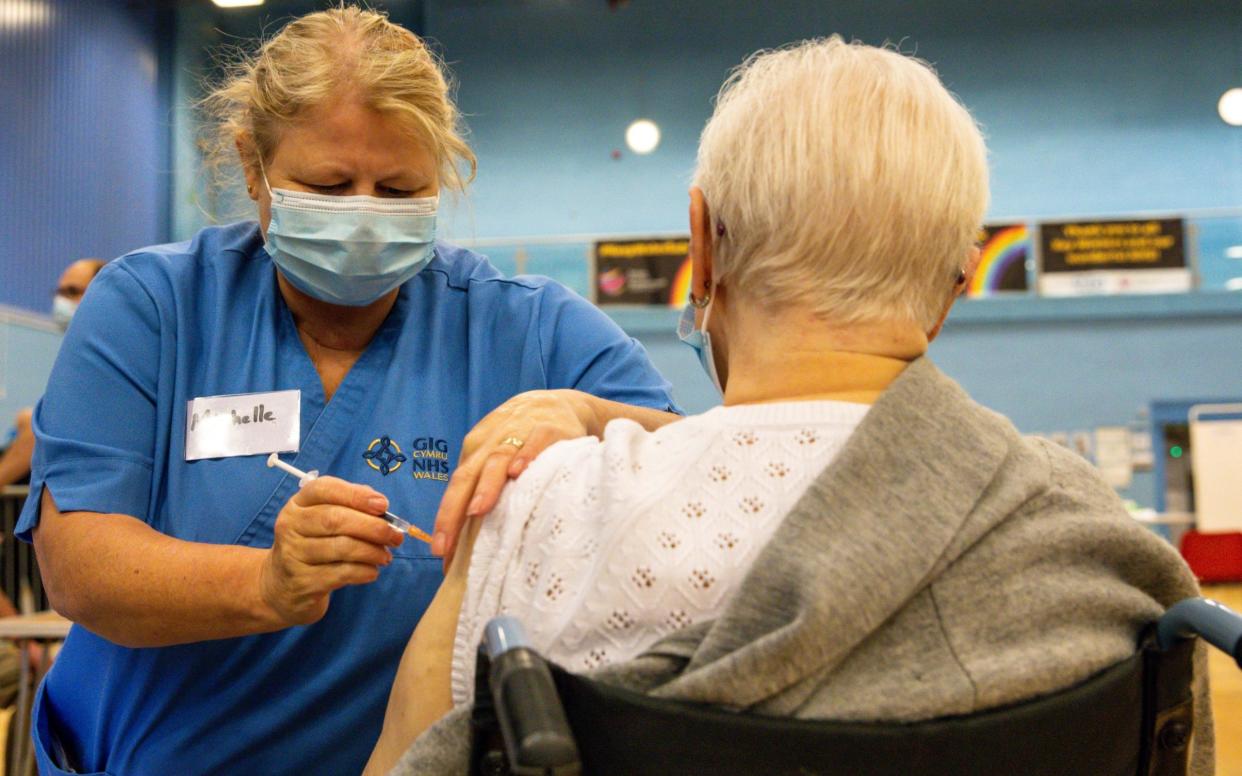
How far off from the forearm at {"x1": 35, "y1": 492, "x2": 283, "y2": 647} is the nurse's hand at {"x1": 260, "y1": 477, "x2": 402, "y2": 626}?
55 mm

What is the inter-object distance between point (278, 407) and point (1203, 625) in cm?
97

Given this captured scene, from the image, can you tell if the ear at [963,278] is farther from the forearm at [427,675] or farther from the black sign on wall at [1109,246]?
the black sign on wall at [1109,246]

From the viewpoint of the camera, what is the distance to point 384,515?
1.08 m

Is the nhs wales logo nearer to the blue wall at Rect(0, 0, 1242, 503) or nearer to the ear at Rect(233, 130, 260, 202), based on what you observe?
the ear at Rect(233, 130, 260, 202)

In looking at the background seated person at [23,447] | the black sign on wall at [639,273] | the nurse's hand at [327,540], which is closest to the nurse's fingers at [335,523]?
the nurse's hand at [327,540]

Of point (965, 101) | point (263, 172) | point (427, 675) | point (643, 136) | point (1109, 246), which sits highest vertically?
point (965, 101)

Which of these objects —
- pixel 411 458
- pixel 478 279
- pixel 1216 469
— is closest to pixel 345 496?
pixel 411 458

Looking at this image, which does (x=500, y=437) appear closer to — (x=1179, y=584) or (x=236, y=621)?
(x=236, y=621)

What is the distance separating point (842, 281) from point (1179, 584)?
33 cm

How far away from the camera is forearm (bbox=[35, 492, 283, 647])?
107 centimetres

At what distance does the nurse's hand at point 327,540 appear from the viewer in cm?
101

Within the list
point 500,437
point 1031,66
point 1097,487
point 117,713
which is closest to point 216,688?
point 117,713

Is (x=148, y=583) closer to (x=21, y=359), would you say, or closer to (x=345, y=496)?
(x=345, y=496)

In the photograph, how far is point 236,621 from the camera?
3.55 feet
